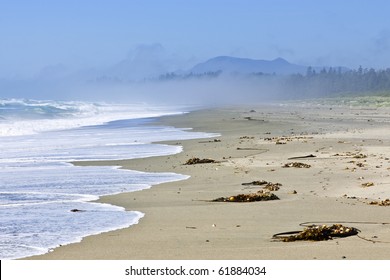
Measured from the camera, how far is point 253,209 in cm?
997

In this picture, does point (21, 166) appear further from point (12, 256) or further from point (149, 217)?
point (12, 256)

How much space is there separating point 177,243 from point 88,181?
256 inches

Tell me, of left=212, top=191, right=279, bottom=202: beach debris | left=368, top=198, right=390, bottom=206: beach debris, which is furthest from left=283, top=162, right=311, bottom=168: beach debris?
left=368, top=198, right=390, bottom=206: beach debris

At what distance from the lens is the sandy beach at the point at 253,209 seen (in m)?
7.13

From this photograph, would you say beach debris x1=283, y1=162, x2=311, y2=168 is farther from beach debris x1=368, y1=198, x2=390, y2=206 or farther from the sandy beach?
beach debris x1=368, y1=198, x2=390, y2=206

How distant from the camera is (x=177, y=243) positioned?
25.1ft

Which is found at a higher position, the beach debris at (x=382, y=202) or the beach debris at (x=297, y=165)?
the beach debris at (x=382, y=202)

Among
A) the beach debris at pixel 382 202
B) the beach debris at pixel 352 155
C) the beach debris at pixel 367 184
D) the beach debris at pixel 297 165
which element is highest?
the beach debris at pixel 382 202

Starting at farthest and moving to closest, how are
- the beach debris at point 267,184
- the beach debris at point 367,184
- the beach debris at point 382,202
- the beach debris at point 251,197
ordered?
1. the beach debris at point 267,184
2. the beach debris at point 367,184
3. the beach debris at point 251,197
4. the beach debris at point 382,202

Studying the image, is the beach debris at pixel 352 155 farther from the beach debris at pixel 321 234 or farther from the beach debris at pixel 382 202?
the beach debris at pixel 321 234

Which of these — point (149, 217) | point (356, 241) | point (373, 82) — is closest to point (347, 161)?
point (149, 217)

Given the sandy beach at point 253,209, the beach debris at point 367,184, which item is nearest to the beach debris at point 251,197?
the sandy beach at point 253,209

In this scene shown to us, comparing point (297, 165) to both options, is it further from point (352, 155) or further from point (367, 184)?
point (367, 184)

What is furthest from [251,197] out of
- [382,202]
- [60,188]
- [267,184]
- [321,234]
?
[60,188]
